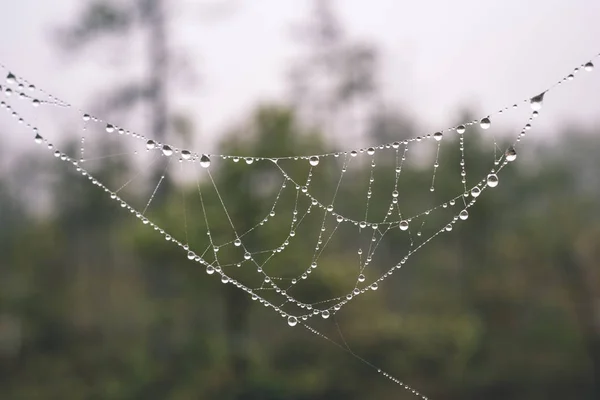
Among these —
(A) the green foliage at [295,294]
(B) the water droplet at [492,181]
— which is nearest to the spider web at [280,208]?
(A) the green foliage at [295,294]

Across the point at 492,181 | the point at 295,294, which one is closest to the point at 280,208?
the point at 295,294

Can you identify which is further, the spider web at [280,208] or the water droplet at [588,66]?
the spider web at [280,208]

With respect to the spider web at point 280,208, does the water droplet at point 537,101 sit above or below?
below

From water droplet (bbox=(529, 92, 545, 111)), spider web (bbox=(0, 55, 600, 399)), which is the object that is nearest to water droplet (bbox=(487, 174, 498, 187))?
water droplet (bbox=(529, 92, 545, 111))

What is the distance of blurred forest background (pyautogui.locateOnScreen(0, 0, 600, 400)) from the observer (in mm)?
5922

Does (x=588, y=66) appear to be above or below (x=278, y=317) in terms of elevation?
below

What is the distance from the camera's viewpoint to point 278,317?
6.12 meters

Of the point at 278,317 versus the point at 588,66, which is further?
the point at 278,317

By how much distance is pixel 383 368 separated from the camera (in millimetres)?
6219

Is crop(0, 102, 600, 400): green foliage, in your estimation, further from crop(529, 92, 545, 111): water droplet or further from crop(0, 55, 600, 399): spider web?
crop(529, 92, 545, 111): water droplet

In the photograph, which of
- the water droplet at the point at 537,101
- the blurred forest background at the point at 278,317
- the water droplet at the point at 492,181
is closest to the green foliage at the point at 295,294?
the blurred forest background at the point at 278,317

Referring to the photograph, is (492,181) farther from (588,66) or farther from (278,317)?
(278,317)

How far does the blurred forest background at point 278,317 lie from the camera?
5.92 m

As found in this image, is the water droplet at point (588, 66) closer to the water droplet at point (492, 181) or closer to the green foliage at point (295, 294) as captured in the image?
the water droplet at point (492, 181)
